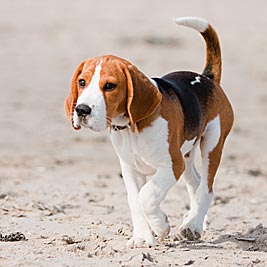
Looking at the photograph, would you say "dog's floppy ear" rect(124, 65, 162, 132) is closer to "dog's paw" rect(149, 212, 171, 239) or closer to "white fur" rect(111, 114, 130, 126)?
"white fur" rect(111, 114, 130, 126)

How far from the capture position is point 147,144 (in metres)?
6.14

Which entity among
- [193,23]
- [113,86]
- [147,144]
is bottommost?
[147,144]

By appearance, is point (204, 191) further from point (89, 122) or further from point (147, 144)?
point (89, 122)

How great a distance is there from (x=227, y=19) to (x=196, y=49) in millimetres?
4422

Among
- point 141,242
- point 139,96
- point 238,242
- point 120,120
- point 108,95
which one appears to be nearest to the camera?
point 108,95

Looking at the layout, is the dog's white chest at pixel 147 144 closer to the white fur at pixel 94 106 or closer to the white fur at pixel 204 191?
the white fur at pixel 94 106

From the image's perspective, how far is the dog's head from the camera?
569 cm

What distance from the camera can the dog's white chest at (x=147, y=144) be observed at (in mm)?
6133

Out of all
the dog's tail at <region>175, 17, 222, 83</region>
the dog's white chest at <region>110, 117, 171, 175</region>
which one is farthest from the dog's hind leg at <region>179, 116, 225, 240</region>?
the dog's white chest at <region>110, 117, 171, 175</region>

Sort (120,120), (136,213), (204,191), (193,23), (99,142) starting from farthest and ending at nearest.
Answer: (99,142)
(193,23)
(204,191)
(136,213)
(120,120)

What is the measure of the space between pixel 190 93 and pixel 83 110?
1423 millimetres

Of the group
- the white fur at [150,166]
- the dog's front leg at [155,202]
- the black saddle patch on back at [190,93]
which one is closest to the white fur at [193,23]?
the black saddle patch on back at [190,93]

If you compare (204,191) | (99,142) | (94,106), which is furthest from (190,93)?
(99,142)

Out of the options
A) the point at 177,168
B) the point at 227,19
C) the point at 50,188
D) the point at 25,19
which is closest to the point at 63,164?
the point at 50,188
